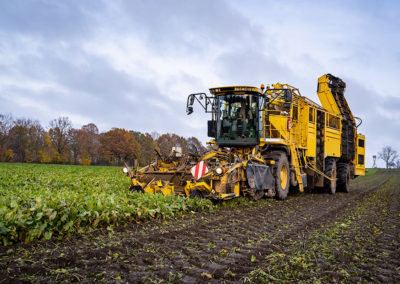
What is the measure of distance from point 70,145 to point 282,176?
60.4 m

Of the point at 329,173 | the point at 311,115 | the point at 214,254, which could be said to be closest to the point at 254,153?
the point at 311,115

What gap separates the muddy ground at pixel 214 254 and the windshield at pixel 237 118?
4.00 metres

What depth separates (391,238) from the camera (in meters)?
5.48

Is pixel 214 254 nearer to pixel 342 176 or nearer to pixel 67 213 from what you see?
pixel 67 213

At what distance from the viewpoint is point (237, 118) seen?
10234 mm

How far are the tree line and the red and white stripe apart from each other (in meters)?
47.0

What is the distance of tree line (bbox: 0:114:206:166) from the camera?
188ft

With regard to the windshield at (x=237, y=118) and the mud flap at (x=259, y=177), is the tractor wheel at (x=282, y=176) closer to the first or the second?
the mud flap at (x=259, y=177)

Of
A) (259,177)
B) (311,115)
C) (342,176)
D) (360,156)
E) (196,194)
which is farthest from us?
(360,156)

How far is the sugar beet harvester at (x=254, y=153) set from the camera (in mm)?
8406

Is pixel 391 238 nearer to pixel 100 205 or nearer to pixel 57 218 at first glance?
pixel 100 205

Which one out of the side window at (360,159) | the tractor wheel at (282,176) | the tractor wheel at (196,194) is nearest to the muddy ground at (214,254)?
the tractor wheel at (196,194)

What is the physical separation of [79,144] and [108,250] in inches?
2570

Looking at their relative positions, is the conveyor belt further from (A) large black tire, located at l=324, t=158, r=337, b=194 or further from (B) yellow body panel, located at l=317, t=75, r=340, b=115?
(A) large black tire, located at l=324, t=158, r=337, b=194
